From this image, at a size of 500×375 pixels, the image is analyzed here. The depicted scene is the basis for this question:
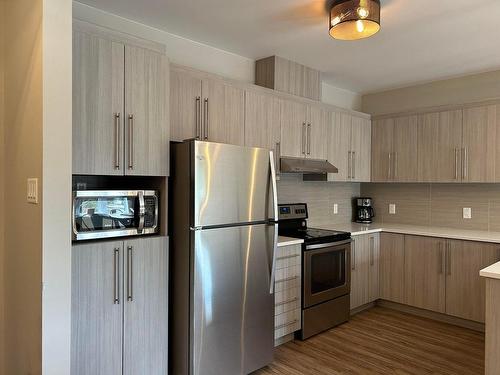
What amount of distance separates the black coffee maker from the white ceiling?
5.33 feet

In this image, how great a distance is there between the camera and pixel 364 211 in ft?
15.3

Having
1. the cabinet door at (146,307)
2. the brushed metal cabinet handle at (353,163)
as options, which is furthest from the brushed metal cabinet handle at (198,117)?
the brushed metal cabinet handle at (353,163)

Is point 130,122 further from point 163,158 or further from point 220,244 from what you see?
point 220,244

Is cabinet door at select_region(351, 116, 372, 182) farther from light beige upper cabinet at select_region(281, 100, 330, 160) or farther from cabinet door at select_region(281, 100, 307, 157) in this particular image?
cabinet door at select_region(281, 100, 307, 157)

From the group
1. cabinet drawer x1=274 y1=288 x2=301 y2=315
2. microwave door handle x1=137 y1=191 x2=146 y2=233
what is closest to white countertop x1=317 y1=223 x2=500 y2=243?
cabinet drawer x1=274 y1=288 x2=301 y2=315

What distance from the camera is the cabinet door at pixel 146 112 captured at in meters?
2.19

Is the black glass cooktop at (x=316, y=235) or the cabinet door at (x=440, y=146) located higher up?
the cabinet door at (x=440, y=146)

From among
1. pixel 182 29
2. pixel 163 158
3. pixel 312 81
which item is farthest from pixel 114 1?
pixel 312 81

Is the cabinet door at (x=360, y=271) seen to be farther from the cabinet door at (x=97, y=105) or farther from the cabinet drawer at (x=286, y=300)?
the cabinet door at (x=97, y=105)

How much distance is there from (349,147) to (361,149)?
0.27 metres

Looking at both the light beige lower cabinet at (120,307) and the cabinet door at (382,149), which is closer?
the light beige lower cabinet at (120,307)

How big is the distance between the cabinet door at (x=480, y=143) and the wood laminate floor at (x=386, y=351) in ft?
5.20

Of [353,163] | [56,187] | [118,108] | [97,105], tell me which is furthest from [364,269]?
[56,187]

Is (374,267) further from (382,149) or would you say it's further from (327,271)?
(382,149)
